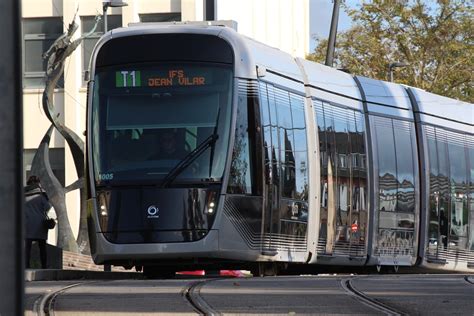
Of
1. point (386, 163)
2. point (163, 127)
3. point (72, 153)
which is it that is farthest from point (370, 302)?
point (72, 153)

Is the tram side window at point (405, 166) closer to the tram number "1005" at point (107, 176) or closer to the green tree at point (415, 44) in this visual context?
the tram number "1005" at point (107, 176)

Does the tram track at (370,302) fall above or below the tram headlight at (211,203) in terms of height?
below

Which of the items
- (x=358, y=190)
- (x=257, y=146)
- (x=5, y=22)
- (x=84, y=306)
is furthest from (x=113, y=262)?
(x=5, y=22)

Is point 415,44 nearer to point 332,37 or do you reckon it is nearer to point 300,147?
point 332,37

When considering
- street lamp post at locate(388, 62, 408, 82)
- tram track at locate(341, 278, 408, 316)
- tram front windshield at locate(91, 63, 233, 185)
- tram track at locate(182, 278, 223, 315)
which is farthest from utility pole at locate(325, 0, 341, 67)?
tram track at locate(341, 278, 408, 316)

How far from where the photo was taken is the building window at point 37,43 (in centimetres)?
4481

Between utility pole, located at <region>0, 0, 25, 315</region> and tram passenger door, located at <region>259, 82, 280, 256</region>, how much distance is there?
13506mm

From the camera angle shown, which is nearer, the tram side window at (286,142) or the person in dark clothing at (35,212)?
the tram side window at (286,142)

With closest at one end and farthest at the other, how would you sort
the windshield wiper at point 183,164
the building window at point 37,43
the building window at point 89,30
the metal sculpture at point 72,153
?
the windshield wiper at point 183,164 < the metal sculpture at point 72,153 < the building window at point 89,30 < the building window at point 37,43

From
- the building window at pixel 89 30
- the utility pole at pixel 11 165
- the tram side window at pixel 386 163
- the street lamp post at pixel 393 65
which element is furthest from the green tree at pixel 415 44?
the utility pole at pixel 11 165

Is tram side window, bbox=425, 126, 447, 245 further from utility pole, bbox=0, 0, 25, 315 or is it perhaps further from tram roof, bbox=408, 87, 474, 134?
utility pole, bbox=0, 0, 25, 315

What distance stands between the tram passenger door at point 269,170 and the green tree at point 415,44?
32033 mm

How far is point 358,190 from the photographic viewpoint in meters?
21.7

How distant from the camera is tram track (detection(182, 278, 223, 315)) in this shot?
9.64 meters
